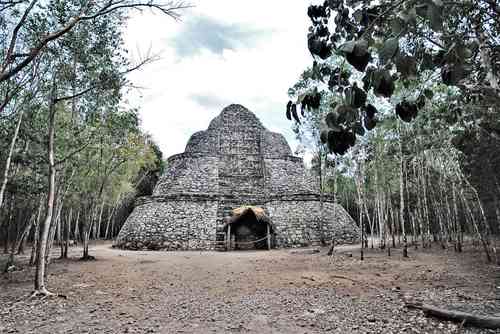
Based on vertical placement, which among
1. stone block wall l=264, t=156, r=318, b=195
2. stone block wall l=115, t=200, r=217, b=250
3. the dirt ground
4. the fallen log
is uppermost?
stone block wall l=264, t=156, r=318, b=195

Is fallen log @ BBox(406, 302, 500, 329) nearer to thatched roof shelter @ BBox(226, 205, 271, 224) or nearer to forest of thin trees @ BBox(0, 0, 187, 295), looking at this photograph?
forest of thin trees @ BBox(0, 0, 187, 295)

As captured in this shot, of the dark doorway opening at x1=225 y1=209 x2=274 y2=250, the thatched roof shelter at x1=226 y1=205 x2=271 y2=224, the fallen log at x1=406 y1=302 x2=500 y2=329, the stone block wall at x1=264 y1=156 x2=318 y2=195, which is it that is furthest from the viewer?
the stone block wall at x1=264 y1=156 x2=318 y2=195

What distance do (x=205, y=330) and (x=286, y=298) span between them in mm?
2121

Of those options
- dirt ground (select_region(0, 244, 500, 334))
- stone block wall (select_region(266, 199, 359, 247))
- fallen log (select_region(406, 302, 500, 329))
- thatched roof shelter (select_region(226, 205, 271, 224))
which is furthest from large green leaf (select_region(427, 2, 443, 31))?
stone block wall (select_region(266, 199, 359, 247))

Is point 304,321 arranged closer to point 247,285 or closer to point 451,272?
point 247,285

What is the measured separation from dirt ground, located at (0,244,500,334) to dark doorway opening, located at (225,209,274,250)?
6.63 metres

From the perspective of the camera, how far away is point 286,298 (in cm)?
606

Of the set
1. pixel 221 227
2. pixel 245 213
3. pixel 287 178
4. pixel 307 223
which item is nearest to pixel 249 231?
pixel 245 213

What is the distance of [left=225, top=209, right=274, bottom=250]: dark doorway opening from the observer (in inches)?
653

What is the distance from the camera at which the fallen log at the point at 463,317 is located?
12.7ft

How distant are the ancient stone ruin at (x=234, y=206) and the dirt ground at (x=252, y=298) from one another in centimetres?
599

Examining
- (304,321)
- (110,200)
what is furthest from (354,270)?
(110,200)

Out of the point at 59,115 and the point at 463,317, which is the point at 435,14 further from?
the point at 59,115

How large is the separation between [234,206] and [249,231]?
2731mm
